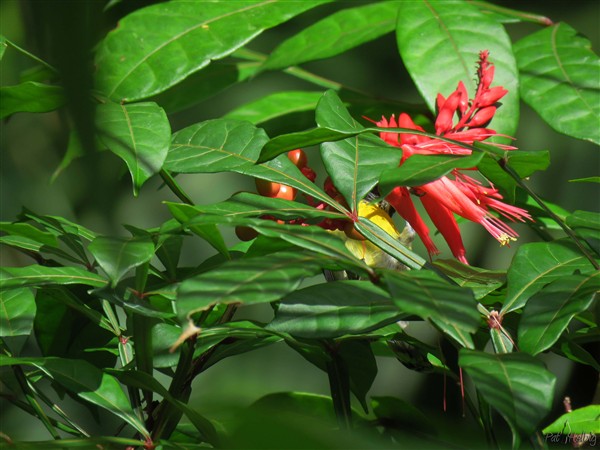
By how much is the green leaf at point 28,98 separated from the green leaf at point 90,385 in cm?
19

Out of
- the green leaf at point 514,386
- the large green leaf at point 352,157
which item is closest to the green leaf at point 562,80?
the large green leaf at point 352,157

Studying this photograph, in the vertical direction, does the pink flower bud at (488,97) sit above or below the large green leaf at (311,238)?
above

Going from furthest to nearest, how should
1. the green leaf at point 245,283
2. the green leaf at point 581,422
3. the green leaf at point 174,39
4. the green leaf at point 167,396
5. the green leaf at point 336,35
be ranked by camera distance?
the green leaf at point 336,35, the green leaf at point 174,39, the green leaf at point 581,422, the green leaf at point 167,396, the green leaf at point 245,283

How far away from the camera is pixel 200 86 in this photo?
85 cm

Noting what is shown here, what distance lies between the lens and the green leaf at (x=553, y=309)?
0.32m

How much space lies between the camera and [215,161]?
1.43 ft

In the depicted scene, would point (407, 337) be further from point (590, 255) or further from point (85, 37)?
point (85, 37)

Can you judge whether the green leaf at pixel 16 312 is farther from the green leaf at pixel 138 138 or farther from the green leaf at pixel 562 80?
the green leaf at pixel 562 80

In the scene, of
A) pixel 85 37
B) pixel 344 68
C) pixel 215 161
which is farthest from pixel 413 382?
pixel 85 37

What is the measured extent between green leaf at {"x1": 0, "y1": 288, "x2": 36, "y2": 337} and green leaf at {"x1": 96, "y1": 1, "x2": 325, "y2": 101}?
9.3 inches

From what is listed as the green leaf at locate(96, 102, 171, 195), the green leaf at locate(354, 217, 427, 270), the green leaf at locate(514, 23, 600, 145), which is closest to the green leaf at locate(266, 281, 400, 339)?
the green leaf at locate(354, 217, 427, 270)

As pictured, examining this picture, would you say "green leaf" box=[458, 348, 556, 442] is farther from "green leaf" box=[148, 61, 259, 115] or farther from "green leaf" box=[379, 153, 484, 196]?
"green leaf" box=[148, 61, 259, 115]

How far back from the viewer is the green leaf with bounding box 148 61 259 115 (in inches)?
33.5

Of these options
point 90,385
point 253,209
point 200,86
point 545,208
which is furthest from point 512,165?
point 200,86
